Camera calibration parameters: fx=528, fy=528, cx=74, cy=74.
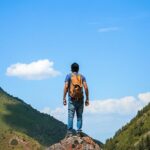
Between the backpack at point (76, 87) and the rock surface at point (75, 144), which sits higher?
the backpack at point (76, 87)

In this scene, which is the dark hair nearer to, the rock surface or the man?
the man

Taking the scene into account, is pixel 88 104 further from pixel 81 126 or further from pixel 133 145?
pixel 133 145

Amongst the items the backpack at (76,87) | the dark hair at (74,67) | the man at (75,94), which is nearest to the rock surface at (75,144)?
the man at (75,94)

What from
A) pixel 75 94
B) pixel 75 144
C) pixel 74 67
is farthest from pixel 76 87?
pixel 75 144

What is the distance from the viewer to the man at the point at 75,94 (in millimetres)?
24172

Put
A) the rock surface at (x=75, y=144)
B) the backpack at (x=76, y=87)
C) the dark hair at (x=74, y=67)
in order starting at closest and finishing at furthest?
the rock surface at (x=75, y=144)
the backpack at (x=76, y=87)
the dark hair at (x=74, y=67)

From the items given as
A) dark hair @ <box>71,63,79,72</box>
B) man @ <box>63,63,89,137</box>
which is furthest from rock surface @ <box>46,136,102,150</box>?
dark hair @ <box>71,63,79,72</box>

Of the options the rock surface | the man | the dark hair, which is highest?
the dark hair

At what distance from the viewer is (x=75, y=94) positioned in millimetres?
24172

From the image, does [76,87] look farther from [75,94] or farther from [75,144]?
[75,144]

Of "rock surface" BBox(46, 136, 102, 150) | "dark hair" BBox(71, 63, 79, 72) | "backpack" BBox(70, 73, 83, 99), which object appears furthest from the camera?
"dark hair" BBox(71, 63, 79, 72)

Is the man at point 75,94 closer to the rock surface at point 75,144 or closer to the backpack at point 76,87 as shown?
the backpack at point 76,87

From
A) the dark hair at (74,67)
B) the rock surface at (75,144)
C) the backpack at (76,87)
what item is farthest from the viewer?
the dark hair at (74,67)

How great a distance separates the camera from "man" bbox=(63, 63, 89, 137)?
2417 cm
